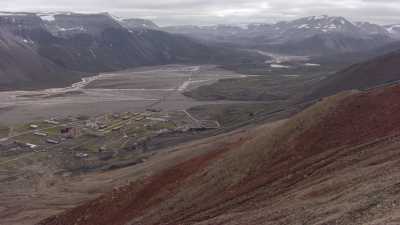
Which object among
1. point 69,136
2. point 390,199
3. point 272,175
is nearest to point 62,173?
point 69,136

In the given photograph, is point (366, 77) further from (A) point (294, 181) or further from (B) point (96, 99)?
(A) point (294, 181)

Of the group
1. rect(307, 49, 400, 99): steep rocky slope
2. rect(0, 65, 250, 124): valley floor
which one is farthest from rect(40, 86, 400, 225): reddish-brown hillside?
rect(0, 65, 250, 124): valley floor

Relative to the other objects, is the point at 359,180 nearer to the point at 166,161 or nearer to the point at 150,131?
the point at 166,161

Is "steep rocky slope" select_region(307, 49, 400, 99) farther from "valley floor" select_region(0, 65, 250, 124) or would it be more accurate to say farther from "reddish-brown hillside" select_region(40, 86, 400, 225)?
"reddish-brown hillside" select_region(40, 86, 400, 225)

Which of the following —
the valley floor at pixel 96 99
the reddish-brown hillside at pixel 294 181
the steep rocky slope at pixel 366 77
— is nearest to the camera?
the reddish-brown hillside at pixel 294 181

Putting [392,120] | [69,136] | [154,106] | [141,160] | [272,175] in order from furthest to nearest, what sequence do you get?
[154,106], [69,136], [141,160], [392,120], [272,175]

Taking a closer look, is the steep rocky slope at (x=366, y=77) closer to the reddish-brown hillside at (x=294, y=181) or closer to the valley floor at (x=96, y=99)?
the valley floor at (x=96, y=99)

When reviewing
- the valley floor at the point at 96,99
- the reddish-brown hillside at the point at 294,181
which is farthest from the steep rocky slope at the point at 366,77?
the reddish-brown hillside at the point at 294,181

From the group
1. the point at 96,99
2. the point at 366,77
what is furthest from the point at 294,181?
the point at 96,99
